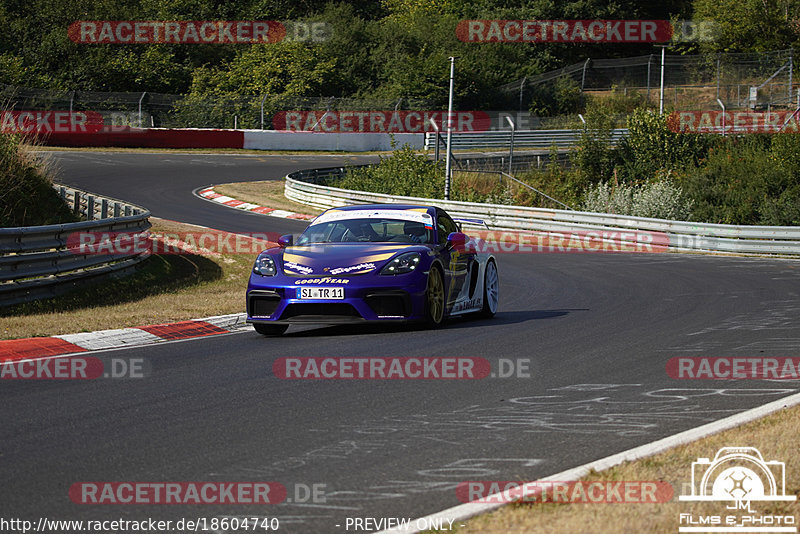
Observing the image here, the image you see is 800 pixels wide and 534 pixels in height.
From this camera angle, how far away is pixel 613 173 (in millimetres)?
40469

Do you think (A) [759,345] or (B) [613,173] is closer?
A: (A) [759,345]

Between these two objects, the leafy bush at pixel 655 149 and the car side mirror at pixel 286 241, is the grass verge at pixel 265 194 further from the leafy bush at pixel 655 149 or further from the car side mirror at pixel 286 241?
the car side mirror at pixel 286 241

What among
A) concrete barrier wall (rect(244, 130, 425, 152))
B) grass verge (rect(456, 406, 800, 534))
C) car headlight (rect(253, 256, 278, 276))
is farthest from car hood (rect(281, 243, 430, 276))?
concrete barrier wall (rect(244, 130, 425, 152))

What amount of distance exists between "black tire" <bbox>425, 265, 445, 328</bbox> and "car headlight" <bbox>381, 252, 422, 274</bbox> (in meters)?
0.22

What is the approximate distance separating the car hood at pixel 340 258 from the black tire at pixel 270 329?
0.68 meters

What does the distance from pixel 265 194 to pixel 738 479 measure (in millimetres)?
33691

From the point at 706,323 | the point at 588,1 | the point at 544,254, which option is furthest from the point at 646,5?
the point at 706,323

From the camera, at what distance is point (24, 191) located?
17969 millimetres

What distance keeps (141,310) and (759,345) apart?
752cm

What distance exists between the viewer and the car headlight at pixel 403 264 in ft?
33.7

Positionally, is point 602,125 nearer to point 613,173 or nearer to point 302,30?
point 613,173

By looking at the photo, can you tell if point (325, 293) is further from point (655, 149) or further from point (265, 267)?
point (655, 149)

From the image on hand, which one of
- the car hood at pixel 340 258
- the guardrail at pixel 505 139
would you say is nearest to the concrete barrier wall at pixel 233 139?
the guardrail at pixel 505 139

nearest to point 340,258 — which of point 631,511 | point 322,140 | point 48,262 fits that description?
point 48,262
